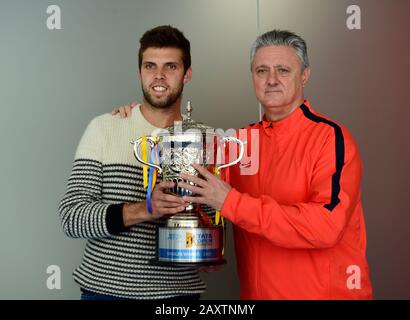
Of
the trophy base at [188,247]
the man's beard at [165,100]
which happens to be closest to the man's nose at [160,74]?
the man's beard at [165,100]

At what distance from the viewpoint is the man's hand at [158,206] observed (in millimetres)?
1622

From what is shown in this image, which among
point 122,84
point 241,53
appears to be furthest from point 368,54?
point 122,84

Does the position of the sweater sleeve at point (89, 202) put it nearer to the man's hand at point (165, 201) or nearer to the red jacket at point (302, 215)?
the man's hand at point (165, 201)

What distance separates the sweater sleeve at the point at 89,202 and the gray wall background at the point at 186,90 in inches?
46.0

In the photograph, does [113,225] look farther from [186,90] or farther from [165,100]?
[186,90]

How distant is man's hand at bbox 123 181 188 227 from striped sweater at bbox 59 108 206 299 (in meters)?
0.04

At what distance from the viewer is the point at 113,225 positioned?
5.65ft

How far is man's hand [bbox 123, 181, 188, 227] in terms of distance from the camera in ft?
5.32

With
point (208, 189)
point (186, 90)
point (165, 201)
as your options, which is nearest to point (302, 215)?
point (208, 189)

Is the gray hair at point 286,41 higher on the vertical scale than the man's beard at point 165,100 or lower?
higher

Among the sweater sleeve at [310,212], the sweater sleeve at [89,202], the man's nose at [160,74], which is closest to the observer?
the sweater sleeve at [310,212]

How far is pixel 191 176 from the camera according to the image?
5.21ft

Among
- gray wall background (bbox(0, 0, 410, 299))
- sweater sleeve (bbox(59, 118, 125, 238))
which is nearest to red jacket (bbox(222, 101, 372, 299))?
sweater sleeve (bbox(59, 118, 125, 238))

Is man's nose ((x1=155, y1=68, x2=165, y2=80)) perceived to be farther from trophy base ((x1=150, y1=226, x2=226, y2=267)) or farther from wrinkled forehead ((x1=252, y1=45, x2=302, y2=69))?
trophy base ((x1=150, y1=226, x2=226, y2=267))
